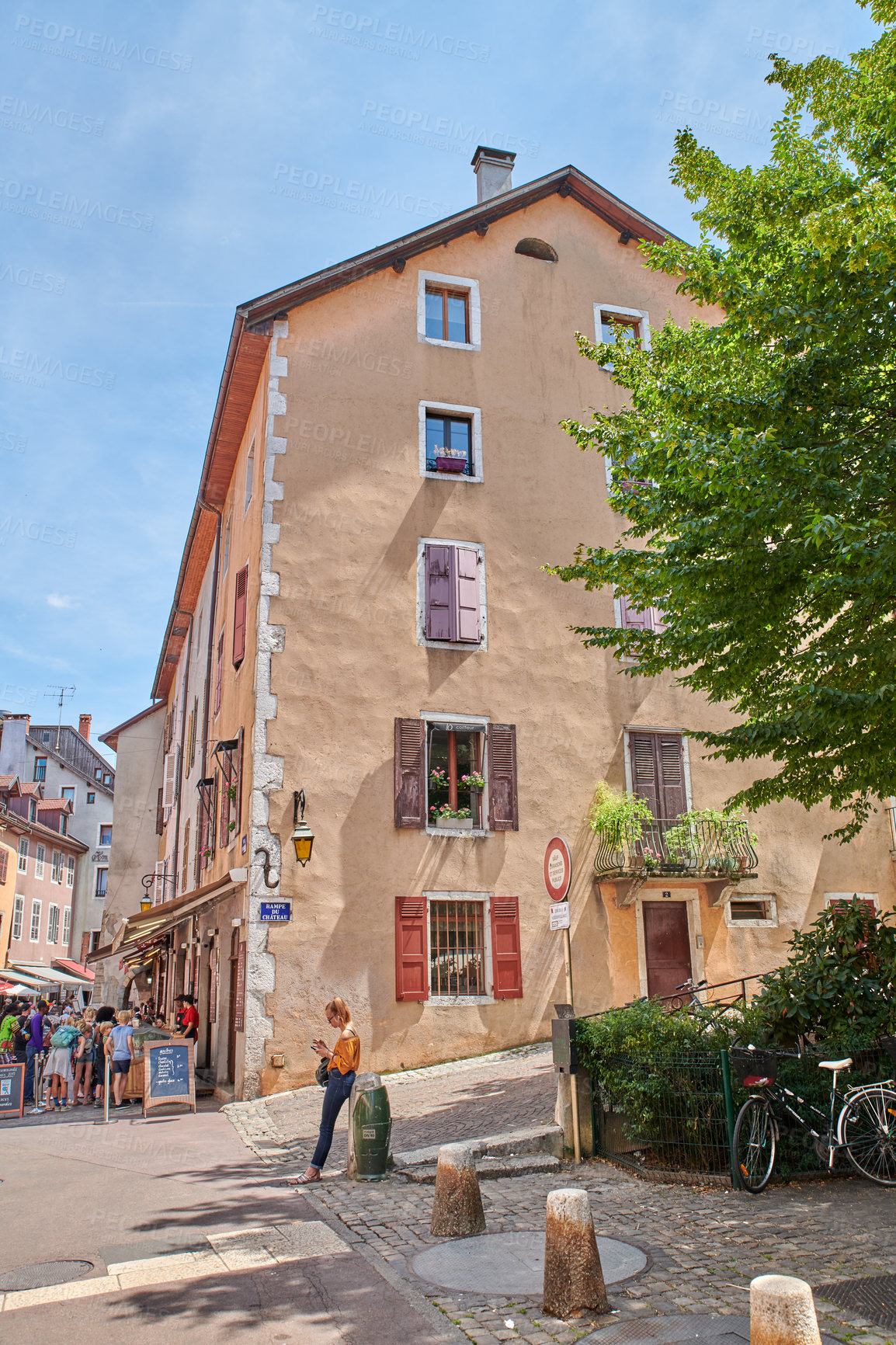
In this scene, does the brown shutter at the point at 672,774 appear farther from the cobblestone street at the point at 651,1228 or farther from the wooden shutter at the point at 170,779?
the wooden shutter at the point at 170,779

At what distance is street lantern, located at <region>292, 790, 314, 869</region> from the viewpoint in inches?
551

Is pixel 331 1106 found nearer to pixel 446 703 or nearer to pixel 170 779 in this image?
pixel 446 703

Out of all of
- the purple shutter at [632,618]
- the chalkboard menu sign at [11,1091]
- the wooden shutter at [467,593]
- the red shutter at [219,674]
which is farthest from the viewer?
the red shutter at [219,674]

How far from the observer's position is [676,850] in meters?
15.8

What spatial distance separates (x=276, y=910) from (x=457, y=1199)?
784cm

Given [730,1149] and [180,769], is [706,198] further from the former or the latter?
[180,769]

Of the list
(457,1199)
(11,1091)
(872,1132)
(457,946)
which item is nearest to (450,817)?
(457,946)

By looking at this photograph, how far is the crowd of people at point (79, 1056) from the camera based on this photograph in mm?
15070

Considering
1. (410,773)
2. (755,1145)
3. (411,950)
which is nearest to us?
(755,1145)

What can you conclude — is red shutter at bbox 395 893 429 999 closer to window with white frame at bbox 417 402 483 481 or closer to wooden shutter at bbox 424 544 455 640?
wooden shutter at bbox 424 544 455 640

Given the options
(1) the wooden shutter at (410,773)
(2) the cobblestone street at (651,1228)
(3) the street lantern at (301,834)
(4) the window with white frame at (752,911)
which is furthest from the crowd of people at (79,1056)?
(4) the window with white frame at (752,911)

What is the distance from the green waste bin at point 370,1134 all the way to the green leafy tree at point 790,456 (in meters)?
4.60

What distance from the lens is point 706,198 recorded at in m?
10.0

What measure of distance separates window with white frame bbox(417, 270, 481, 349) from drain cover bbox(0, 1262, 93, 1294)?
14.9 metres
